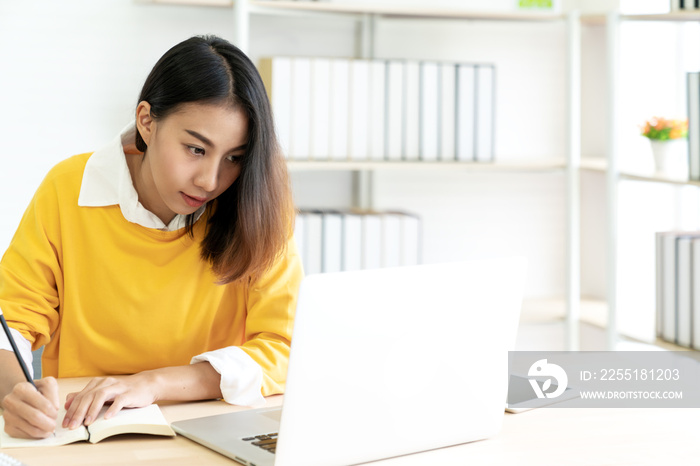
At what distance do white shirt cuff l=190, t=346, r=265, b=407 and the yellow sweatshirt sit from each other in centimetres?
15

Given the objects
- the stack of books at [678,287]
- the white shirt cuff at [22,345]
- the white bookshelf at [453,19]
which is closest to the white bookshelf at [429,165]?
the white bookshelf at [453,19]

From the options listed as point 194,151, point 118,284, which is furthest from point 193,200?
point 118,284

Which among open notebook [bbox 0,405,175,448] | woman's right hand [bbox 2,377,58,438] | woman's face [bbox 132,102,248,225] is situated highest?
woman's face [bbox 132,102,248,225]

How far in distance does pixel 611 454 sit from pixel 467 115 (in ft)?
5.31

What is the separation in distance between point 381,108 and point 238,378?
1.41 m

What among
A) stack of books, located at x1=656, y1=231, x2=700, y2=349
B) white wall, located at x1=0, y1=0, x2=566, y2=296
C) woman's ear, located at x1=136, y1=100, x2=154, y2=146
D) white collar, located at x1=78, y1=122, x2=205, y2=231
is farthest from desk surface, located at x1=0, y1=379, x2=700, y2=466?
white wall, located at x1=0, y1=0, x2=566, y2=296

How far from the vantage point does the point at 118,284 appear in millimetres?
1443

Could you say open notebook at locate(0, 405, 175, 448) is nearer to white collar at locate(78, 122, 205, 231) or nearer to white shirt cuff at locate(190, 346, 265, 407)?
white shirt cuff at locate(190, 346, 265, 407)

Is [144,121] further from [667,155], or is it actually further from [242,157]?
[667,155]

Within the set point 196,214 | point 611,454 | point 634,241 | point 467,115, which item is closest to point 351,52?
point 467,115

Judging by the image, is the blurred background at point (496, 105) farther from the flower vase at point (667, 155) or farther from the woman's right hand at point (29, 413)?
the woman's right hand at point (29, 413)

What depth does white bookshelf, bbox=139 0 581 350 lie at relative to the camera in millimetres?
2408

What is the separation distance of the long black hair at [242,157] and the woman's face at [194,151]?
0.05 ft

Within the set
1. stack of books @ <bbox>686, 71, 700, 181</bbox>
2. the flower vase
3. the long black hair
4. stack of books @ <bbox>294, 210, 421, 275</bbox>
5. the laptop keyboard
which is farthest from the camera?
stack of books @ <bbox>294, 210, 421, 275</bbox>
